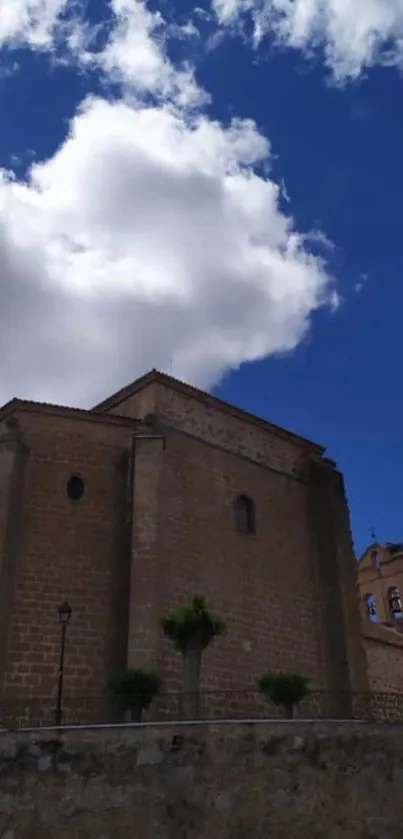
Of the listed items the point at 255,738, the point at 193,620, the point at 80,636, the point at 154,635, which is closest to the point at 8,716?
the point at 80,636

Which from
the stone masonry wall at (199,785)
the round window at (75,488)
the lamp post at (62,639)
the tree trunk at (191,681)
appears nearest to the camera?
the stone masonry wall at (199,785)

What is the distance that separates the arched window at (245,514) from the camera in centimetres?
2103

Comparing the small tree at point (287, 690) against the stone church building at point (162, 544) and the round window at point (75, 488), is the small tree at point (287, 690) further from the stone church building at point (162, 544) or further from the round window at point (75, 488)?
the round window at point (75, 488)

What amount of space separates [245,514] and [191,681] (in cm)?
683

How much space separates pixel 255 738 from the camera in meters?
11.4

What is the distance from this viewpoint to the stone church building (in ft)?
56.3

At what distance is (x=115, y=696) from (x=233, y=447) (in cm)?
860

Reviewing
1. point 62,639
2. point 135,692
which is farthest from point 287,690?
point 62,639

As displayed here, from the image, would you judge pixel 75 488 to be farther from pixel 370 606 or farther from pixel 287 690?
pixel 370 606

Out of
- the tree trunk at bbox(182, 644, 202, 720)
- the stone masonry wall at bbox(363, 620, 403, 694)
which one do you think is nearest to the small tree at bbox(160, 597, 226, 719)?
the tree trunk at bbox(182, 644, 202, 720)

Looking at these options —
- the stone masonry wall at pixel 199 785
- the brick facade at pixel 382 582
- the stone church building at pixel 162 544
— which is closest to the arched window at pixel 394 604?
the brick facade at pixel 382 582

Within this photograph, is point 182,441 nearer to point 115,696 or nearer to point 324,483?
point 324,483

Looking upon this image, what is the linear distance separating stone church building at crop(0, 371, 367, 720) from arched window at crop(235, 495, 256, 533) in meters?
0.04

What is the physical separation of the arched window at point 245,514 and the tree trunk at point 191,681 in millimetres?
5849
